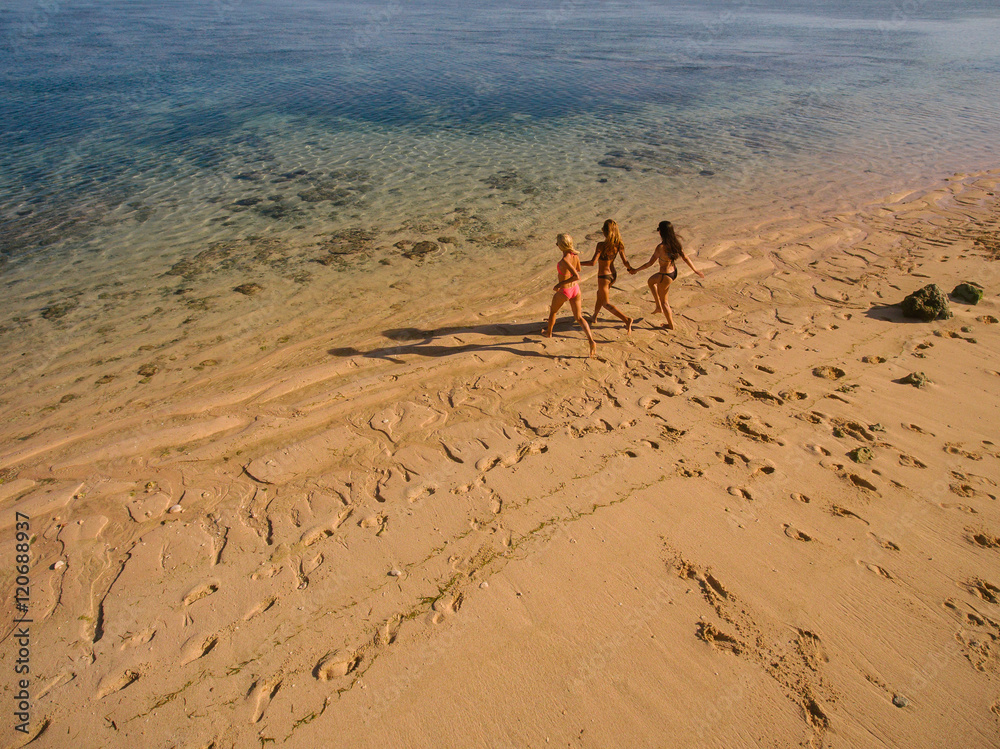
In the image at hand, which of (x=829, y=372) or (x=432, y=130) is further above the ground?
(x=829, y=372)

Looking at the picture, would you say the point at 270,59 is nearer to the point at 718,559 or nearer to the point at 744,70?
the point at 744,70

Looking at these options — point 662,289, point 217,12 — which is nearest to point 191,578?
point 662,289

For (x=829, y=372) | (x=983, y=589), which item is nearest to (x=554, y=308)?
(x=829, y=372)

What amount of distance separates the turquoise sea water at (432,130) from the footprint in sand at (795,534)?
7.32 metres

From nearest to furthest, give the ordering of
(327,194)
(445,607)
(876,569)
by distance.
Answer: (445,607), (876,569), (327,194)

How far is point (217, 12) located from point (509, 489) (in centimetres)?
5701

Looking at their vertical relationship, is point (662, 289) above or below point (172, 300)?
above

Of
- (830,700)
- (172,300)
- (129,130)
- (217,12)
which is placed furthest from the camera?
(217,12)

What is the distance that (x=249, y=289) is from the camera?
8.96 metres

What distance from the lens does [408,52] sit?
28.9m

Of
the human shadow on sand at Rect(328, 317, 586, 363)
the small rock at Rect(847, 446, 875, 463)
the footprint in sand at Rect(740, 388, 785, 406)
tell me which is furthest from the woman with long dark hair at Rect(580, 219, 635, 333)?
the small rock at Rect(847, 446, 875, 463)

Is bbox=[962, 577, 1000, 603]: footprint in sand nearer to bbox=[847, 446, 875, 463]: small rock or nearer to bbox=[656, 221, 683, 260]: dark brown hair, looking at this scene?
bbox=[847, 446, 875, 463]: small rock

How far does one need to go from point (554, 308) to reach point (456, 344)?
141cm

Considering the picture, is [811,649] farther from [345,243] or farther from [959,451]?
[345,243]
